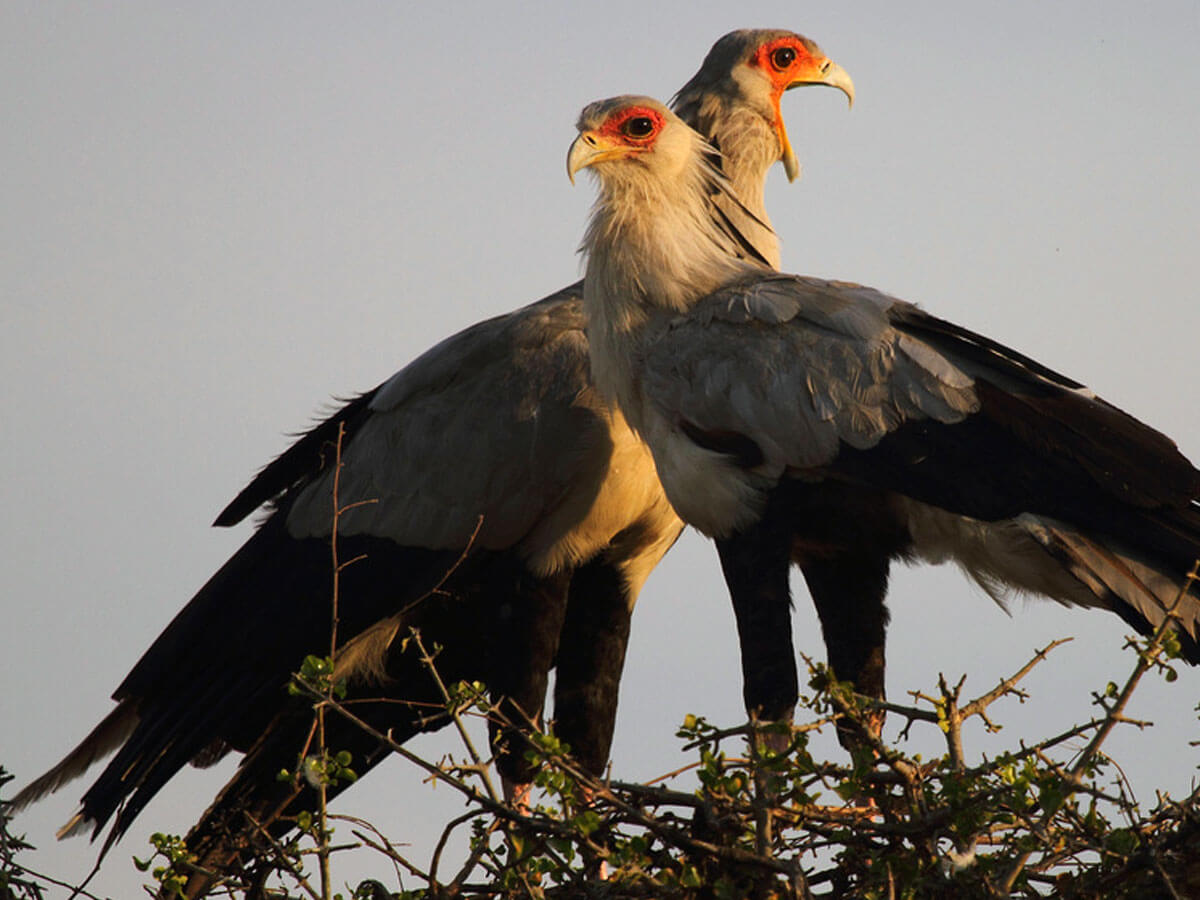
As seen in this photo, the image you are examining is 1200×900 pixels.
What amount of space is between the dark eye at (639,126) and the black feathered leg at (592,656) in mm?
1456

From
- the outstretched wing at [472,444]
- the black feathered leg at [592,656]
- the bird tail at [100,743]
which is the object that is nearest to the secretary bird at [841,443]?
the outstretched wing at [472,444]

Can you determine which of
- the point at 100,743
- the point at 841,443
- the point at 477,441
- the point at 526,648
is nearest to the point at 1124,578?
the point at 841,443

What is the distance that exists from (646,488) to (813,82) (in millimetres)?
1860

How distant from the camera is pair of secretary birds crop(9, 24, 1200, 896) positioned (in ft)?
14.6

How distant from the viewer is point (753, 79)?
20.6 feet

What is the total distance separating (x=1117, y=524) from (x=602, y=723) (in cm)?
216

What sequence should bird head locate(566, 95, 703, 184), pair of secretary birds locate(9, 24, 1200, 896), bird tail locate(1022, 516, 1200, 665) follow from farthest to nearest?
bird head locate(566, 95, 703, 184) < pair of secretary birds locate(9, 24, 1200, 896) < bird tail locate(1022, 516, 1200, 665)

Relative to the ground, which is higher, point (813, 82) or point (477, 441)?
point (813, 82)

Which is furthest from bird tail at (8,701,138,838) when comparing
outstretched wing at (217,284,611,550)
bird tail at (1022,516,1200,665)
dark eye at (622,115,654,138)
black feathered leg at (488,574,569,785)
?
bird tail at (1022,516,1200,665)

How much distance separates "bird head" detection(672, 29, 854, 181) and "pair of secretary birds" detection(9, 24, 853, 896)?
0.42 meters

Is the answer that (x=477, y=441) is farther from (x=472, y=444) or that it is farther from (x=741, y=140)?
(x=741, y=140)

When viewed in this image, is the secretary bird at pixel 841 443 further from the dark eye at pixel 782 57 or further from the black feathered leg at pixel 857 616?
the dark eye at pixel 782 57

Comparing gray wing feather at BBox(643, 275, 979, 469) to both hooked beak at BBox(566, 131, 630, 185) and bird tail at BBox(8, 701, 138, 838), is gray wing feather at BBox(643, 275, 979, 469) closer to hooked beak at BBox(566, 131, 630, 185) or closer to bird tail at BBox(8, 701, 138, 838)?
hooked beak at BBox(566, 131, 630, 185)

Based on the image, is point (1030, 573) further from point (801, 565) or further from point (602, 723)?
point (602, 723)
